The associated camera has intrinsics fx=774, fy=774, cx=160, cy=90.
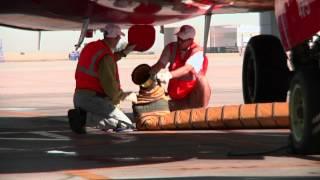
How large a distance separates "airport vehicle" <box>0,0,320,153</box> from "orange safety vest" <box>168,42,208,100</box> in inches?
17.8

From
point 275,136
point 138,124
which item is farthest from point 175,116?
point 275,136

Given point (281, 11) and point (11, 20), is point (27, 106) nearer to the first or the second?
point (11, 20)

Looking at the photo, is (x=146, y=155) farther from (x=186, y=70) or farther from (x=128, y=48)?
(x=128, y=48)

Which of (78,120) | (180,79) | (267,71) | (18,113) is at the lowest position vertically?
(18,113)

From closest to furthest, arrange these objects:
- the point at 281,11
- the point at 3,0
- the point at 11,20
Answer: the point at 281,11
the point at 3,0
the point at 11,20

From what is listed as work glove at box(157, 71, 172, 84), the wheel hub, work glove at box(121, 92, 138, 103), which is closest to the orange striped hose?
work glove at box(121, 92, 138, 103)

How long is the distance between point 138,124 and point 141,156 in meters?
2.82

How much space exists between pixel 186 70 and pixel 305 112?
12.9 feet

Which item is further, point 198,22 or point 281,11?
point 198,22

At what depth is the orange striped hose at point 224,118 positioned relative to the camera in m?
9.85

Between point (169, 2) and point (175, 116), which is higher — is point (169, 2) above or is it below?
above

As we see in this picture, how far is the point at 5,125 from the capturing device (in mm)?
12711

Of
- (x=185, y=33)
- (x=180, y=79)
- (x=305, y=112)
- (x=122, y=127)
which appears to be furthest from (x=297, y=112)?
(x=185, y=33)

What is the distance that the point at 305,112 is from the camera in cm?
753
